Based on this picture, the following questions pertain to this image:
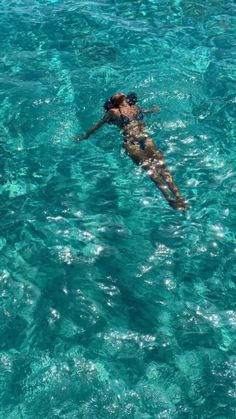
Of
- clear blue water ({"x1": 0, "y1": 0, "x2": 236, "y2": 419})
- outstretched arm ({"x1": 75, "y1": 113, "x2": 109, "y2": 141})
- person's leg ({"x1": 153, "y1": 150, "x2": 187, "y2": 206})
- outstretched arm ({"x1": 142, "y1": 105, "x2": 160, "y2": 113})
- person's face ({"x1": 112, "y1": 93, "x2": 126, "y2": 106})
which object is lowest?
clear blue water ({"x1": 0, "y1": 0, "x2": 236, "y2": 419})

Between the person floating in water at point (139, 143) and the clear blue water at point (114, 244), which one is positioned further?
the person floating in water at point (139, 143)

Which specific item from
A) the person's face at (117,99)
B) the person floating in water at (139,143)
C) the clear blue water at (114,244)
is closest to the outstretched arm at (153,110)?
the person floating in water at (139,143)

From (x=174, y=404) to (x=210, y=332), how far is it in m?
1.36

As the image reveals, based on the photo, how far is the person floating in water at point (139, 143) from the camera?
9.38 metres

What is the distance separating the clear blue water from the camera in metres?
7.08

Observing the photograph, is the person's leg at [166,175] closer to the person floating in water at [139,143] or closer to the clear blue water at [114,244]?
the person floating in water at [139,143]

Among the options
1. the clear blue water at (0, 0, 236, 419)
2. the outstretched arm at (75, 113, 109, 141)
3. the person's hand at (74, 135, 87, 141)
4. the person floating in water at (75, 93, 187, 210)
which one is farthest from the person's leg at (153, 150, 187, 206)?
the person's hand at (74, 135, 87, 141)

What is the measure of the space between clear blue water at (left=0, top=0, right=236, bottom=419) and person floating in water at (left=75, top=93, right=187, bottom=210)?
0.32m

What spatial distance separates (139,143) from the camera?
1015 centimetres

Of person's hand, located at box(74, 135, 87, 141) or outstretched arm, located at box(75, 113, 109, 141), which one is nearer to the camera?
outstretched arm, located at box(75, 113, 109, 141)

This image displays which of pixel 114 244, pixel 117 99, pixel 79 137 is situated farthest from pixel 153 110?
pixel 114 244

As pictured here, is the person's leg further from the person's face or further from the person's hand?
the person's hand

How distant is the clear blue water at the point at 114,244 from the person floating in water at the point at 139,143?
32cm

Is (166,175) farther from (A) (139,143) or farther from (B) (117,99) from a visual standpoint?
(B) (117,99)
